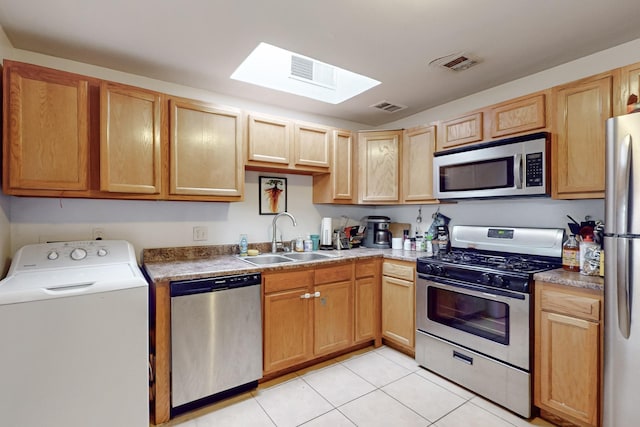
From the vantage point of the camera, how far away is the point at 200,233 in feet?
8.71

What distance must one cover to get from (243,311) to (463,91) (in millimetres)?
2632

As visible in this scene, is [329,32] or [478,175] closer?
[329,32]

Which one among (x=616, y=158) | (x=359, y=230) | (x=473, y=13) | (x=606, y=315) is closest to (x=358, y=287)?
(x=359, y=230)

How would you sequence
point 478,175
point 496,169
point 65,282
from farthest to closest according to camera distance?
point 478,175
point 496,169
point 65,282

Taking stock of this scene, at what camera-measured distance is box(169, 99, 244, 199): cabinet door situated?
2.25 metres

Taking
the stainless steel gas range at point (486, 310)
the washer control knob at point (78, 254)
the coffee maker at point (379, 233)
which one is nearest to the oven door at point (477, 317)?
the stainless steel gas range at point (486, 310)

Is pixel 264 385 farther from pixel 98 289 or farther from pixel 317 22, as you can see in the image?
pixel 317 22

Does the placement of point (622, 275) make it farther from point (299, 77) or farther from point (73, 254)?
point (73, 254)

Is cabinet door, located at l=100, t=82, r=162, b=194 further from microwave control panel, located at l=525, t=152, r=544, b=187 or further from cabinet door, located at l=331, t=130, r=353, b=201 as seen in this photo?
microwave control panel, located at l=525, t=152, r=544, b=187

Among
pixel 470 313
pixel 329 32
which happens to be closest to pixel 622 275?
pixel 470 313

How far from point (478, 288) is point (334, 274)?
1.09 m

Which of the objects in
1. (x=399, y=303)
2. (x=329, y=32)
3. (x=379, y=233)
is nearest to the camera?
(x=329, y=32)

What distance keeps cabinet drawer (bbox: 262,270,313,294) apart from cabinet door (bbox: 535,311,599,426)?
1.58m

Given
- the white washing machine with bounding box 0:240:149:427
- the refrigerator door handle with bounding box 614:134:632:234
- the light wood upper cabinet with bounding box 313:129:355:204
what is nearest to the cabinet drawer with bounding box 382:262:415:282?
the light wood upper cabinet with bounding box 313:129:355:204
